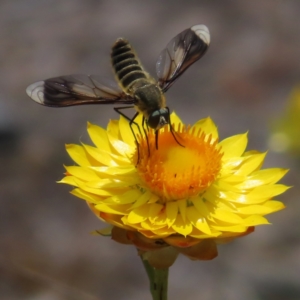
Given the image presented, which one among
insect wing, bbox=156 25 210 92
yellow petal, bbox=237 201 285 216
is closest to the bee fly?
insect wing, bbox=156 25 210 92

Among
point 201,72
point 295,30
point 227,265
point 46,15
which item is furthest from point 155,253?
point 46,15

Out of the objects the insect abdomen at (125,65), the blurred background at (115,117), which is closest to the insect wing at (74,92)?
the insect abdomen at (125,65)

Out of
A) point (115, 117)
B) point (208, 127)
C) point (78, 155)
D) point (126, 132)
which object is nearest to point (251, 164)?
point (208, 127)

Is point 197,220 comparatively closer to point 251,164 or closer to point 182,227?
point 182,227

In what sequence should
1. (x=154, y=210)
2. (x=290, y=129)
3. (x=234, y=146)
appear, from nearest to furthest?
(x=154, y=210) → (x=234, y=146) → (x=290, y=129)

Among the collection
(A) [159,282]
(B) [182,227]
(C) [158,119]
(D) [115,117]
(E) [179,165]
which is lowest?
(A) [159,282]

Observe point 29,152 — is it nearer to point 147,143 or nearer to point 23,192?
point 23,192
